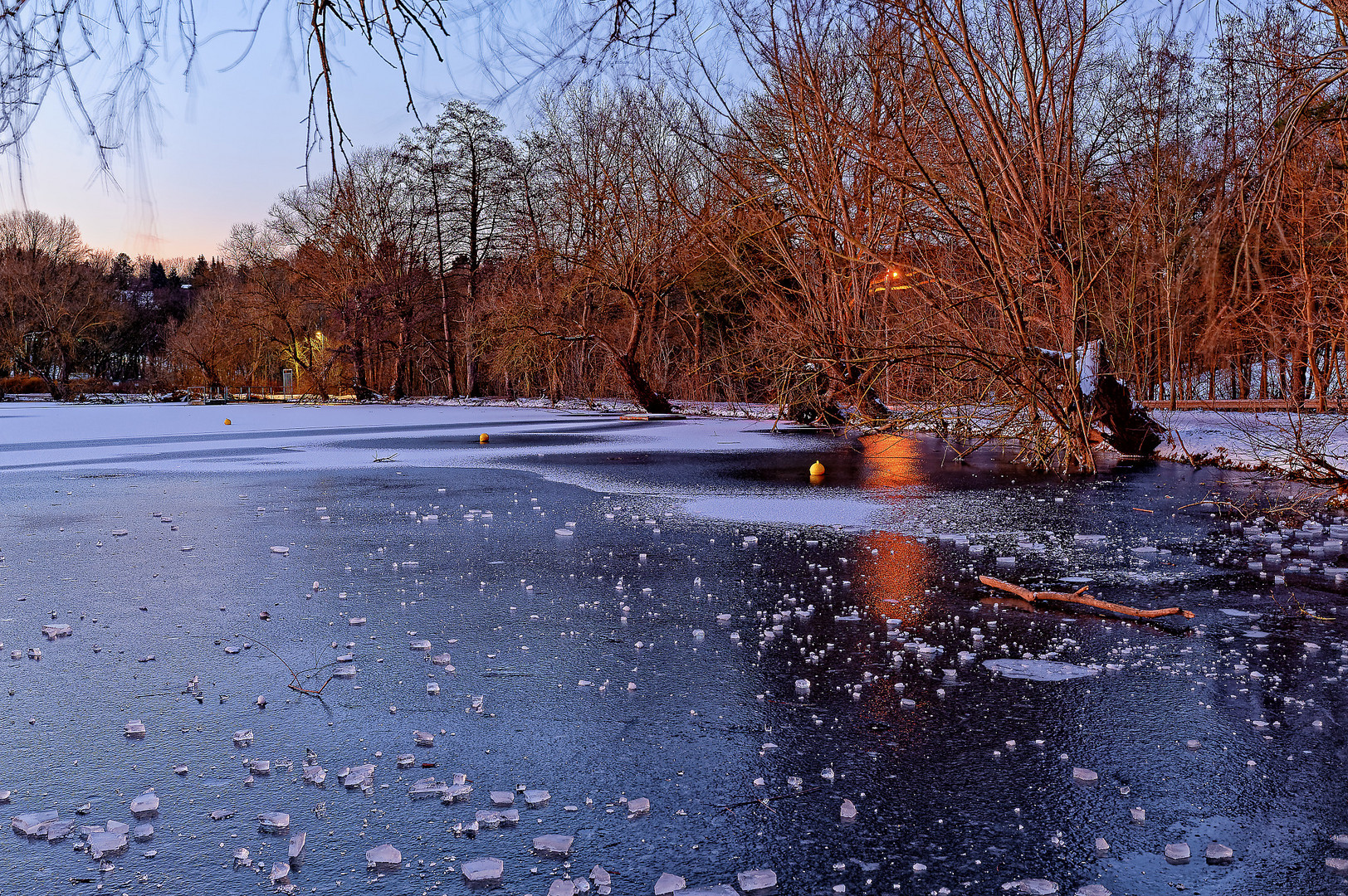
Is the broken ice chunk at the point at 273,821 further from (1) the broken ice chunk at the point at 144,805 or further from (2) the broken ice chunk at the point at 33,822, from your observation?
(2) the broken ice chunk at the point at 33,822

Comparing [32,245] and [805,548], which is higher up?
[32,245]

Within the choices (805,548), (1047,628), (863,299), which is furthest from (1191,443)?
(1047,628)

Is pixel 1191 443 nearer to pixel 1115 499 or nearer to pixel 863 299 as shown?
pixel 863 299

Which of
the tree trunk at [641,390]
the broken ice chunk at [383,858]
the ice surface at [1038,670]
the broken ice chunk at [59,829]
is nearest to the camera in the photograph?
the broken ice chunk at [383,858]

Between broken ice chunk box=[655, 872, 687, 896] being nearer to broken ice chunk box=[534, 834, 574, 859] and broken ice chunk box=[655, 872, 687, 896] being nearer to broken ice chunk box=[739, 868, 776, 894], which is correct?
broken ice chunk box=[739, 868, 776, 894]

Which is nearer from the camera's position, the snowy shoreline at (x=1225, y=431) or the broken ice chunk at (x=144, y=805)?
the broken ice chunk at (x=144, y=805)

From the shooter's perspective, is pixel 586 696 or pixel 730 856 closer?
pixel 730 856

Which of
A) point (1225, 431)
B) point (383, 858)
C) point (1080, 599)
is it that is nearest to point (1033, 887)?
point (383, 858)

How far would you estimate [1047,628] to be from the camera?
5438 mm

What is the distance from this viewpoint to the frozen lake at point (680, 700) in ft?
9.33

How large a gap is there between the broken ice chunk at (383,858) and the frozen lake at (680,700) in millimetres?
49

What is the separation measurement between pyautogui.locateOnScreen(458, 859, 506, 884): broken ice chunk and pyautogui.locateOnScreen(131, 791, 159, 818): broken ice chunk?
108cm

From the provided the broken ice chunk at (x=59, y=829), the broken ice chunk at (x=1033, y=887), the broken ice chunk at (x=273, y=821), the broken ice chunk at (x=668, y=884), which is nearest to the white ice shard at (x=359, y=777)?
the broken ice chunk at (x=273, y=821)

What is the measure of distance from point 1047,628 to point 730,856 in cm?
323
